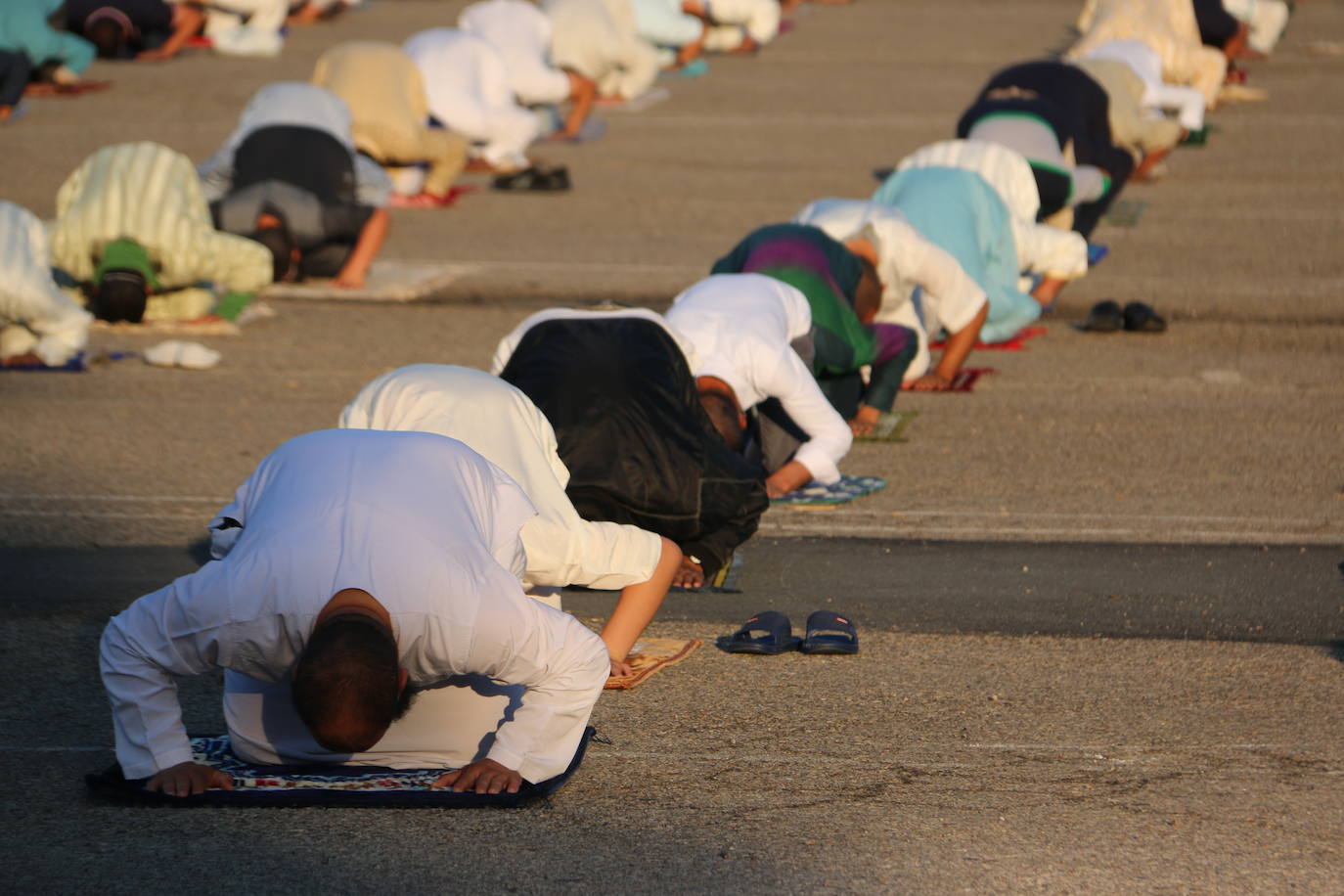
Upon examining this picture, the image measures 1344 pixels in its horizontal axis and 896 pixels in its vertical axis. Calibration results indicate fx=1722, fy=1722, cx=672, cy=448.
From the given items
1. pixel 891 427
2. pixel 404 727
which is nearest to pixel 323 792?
pixel 404 727

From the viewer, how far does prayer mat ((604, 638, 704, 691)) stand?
13.8 ft

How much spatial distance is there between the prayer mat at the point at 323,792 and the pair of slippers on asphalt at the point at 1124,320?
588 cm

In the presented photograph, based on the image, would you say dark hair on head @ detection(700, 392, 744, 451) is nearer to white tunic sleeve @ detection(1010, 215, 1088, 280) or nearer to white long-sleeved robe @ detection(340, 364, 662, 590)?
white long-sleeved robe @ detection(340, 364, 662, 590)

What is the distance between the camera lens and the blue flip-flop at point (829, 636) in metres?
4.41

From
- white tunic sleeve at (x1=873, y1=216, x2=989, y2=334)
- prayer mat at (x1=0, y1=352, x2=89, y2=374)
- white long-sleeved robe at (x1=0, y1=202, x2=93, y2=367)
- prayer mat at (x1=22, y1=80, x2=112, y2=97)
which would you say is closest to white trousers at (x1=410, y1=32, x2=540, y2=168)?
prayer mat at (x1=22, y1=80, x2=112, y2=97)

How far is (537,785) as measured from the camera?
11.4 ft

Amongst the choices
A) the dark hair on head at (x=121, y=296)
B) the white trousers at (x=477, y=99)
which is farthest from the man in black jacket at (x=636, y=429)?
the white trousers at (x=477, y=99)

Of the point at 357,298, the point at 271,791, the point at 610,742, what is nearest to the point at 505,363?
the point at 610,742

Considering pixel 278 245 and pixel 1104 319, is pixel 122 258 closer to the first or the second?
pixel 278 245

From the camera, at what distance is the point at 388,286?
9.56 metres

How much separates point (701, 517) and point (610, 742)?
40.4 inches

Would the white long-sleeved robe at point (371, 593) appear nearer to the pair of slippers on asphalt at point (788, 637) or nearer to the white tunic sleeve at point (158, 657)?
the white tunic sleeve at point (158, 657)

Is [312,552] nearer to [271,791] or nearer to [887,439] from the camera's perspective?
[271,791]

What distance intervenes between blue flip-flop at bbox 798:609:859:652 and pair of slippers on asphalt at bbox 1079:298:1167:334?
4730 millimetres
